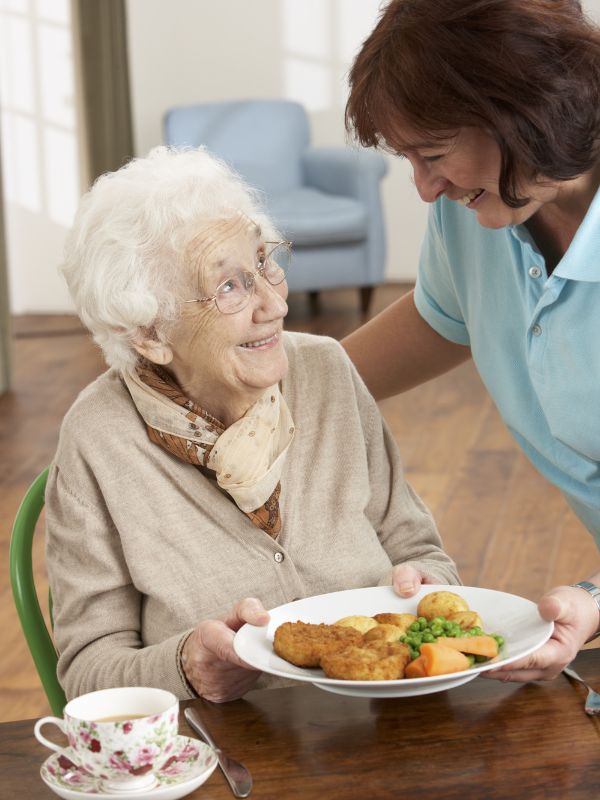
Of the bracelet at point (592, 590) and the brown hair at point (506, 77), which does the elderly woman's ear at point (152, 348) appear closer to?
the brown hair at point (506, 77)

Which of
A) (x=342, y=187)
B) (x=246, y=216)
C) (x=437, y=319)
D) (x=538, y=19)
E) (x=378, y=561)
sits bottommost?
(x=342, y=187)

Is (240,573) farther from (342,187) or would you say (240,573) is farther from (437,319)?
(342,187)

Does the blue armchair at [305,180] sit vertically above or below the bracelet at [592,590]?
below

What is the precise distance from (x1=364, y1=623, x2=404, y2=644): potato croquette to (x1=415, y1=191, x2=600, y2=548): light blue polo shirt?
0.45 m

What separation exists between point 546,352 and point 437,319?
36 centimetres

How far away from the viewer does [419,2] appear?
4.34 ft

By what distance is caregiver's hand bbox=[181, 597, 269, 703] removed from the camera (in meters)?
1.28

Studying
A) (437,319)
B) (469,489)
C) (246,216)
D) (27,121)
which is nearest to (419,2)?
(246,216)

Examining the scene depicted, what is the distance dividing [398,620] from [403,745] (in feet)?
0.52

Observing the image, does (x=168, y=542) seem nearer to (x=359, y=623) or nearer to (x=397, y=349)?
(x=359, y=623)

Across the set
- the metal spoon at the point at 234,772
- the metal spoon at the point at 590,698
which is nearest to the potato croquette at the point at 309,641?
the metal spoon at the point at 234,772

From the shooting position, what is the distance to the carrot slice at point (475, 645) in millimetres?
1162

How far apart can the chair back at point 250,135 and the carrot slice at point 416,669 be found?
5734 millimetres

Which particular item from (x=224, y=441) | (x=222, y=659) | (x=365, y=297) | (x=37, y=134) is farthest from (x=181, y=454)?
(x=37, y=134)
